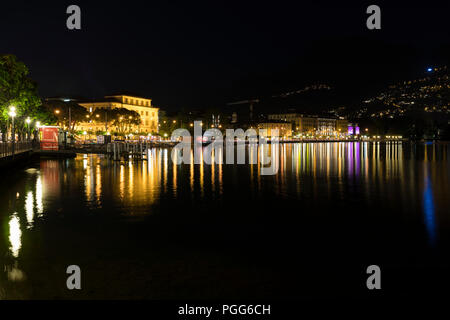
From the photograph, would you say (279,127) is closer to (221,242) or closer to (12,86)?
(12,86)

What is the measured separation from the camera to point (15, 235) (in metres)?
9.57

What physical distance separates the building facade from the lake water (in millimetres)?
104674

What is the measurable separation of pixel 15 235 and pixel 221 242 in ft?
14.5

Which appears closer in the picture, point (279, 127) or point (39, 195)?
point (39, 195)

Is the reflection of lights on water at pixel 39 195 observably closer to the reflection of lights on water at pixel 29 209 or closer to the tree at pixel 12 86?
the reflection of lights on water at pixel 29 209

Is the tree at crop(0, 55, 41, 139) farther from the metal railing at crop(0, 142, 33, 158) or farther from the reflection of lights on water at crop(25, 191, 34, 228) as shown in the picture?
the reflection of lights on water at crop(25, 191, 34, 228)

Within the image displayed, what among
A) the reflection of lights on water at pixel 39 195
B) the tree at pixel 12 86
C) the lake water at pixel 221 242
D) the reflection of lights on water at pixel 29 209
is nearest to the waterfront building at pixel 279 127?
the tree at pixel 12 86

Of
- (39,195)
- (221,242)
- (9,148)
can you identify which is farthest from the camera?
(9,148)

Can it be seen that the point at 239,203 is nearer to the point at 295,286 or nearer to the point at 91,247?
the point at 91,247

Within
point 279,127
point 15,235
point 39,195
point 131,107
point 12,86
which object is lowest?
point 15,235

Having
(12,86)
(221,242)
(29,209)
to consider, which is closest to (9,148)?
(12,86)

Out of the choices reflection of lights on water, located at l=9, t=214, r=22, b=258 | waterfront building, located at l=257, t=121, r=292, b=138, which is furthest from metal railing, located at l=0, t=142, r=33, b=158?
waterfront building, located at l=257, t=121, r=292, b=138

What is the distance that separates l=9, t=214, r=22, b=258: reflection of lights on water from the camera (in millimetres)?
Answer: 8331
